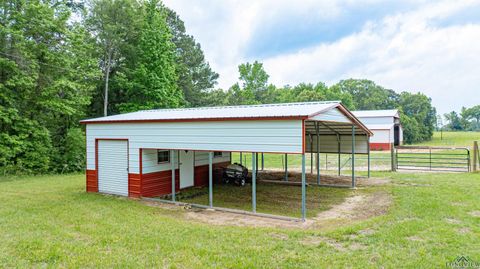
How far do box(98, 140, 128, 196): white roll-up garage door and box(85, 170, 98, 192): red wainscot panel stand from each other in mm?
159

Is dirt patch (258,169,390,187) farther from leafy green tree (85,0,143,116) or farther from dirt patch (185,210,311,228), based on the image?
leafy green tree (85,0,143,116)

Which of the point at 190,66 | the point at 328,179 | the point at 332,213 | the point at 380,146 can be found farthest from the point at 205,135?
the point at 190,66

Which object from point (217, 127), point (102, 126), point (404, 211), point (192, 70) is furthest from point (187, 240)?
point (192, 70)

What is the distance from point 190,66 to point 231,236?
2863 centimetres

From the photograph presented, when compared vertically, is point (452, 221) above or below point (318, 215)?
above

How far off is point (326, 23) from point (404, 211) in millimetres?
15536

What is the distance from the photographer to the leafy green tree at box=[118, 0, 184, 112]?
23.3 m

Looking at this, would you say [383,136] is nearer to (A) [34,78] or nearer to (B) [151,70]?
(B) [151,70]

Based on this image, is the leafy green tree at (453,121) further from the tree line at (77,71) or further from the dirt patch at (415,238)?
the dirt patch at (415,238)

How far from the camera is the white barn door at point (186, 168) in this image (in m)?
12.0

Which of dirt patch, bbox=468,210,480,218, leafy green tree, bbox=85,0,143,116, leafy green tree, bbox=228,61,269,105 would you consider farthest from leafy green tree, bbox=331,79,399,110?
dirt patch, bbox=468,210,480,218

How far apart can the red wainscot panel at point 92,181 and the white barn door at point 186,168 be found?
9.86 ft

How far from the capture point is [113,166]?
11180 millimetres

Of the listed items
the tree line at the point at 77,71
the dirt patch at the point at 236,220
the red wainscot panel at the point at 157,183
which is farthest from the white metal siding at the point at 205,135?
the tree line at the point at 77,71
